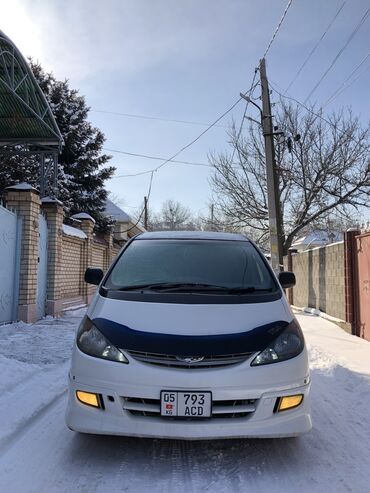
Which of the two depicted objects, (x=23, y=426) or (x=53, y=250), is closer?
(x=23, y=426)

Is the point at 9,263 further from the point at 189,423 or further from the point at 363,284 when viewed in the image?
the point at 189,423

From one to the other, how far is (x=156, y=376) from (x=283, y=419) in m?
0.91

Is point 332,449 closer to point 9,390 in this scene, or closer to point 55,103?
point 9,390

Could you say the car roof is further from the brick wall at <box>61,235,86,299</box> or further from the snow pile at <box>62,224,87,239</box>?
the brick wall at <box>61,235,86,299</box>

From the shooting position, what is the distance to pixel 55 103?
2088cm

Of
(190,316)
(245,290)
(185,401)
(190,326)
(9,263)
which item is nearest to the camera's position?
(185,401)

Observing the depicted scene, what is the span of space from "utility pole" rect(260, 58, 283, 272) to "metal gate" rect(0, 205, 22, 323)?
7340 millimetres

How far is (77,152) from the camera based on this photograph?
69.2 ft

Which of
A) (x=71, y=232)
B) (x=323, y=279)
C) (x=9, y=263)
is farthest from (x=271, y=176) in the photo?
(x=9, y=263)

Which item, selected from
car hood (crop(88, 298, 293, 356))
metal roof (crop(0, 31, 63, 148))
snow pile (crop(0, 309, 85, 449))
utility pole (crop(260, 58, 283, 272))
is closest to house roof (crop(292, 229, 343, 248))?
utility pole (crop(260, 58, 283, 272))

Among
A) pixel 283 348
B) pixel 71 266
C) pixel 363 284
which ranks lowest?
pixel 283 348

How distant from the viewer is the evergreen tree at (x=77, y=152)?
20.7m

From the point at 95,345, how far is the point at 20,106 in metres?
10.6

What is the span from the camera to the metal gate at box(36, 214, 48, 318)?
10984 mm
